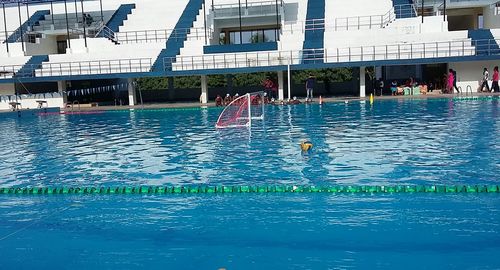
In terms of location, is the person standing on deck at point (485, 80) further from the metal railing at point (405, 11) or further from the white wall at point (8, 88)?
the white wall at point (8, 88)

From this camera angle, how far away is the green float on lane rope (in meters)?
7.75

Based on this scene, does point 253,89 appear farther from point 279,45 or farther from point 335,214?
point 335,214

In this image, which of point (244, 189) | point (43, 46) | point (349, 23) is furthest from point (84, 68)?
point (244, 189)

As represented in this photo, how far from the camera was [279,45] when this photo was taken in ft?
108

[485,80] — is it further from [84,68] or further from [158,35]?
[84,68]

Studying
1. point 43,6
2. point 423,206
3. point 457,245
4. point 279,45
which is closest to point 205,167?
point 423,206

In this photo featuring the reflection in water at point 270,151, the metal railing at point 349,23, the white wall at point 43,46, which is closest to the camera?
the reflection in water at point 270,151

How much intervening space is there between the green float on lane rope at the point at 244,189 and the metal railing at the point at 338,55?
22381 mm

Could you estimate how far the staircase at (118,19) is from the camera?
3908 centimetres

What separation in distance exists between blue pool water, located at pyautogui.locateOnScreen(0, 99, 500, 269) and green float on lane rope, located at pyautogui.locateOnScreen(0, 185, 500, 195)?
8.5 inches

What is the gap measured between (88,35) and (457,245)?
3892cm

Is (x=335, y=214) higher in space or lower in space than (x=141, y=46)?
lower

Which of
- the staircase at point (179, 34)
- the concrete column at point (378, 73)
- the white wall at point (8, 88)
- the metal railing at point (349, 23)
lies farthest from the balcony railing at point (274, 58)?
the metal railing at point (349, 23)

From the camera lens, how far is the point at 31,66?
34438mm
